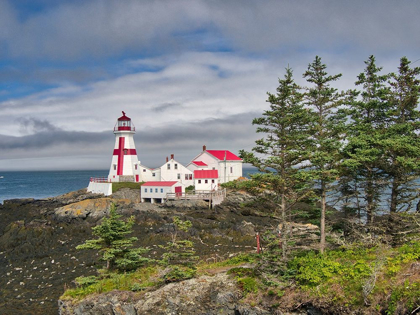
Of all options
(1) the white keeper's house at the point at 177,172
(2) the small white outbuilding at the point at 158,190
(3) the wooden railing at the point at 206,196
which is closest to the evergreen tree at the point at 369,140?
(3) the wooden railing at the point at 206,196

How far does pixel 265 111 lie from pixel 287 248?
573cm

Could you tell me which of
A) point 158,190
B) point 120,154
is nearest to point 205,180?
point 158,190

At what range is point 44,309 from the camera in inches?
667

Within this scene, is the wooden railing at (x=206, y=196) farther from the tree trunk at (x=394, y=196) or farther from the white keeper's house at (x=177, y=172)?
the tree trunk at (x=394, y=196)

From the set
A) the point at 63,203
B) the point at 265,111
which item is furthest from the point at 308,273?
the point at 63,203

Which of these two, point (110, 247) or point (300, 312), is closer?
point (300, 312)

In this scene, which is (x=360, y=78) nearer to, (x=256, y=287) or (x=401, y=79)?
(x=401, y=79)

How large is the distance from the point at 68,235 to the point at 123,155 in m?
23.3

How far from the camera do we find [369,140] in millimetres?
16062

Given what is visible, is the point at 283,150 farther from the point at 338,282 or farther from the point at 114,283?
the point at 114,283

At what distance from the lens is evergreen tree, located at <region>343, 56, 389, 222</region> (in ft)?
51.0

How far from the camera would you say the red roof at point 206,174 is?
50.3 m

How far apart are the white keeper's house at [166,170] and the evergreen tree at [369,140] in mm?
32102

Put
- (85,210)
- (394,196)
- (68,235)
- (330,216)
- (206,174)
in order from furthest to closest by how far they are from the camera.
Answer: (206,174) → (85,210) → (68,235) → (330,216) → (394,196)
